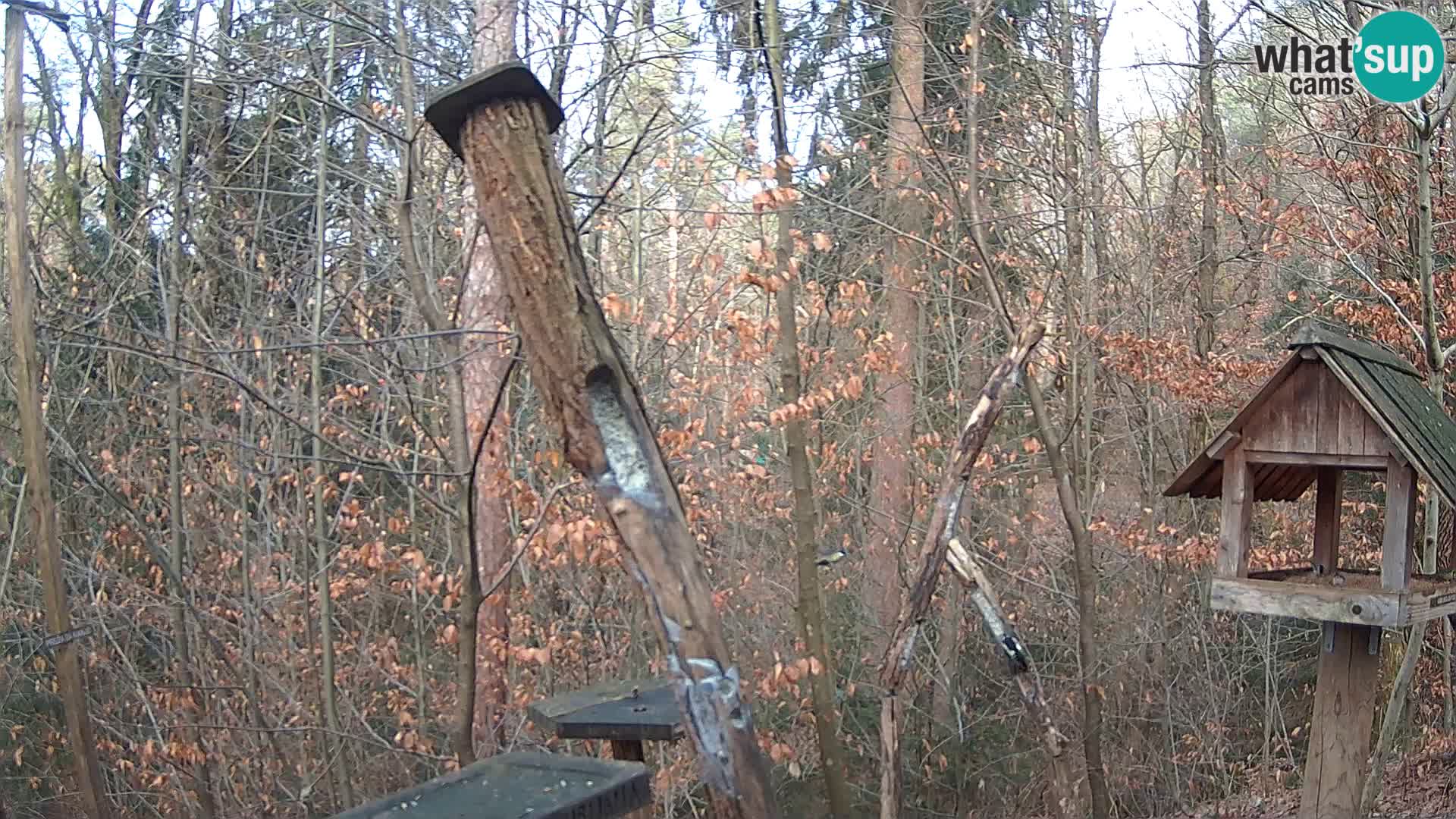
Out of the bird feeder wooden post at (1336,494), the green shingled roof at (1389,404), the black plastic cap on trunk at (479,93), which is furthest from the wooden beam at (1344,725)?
the black plastic cap on trunk at (479,93)

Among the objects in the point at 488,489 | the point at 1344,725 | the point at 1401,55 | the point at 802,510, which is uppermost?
the point at 1401,55

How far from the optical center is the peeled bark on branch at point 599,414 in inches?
120

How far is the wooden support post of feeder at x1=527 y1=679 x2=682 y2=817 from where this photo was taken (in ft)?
13.6

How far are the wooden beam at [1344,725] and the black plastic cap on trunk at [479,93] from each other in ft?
12.3

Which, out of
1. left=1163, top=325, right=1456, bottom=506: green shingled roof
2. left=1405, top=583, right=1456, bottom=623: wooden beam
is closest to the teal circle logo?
left=1163, top=325, right=1456, bottom=506: green shingled roof

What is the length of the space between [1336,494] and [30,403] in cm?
655

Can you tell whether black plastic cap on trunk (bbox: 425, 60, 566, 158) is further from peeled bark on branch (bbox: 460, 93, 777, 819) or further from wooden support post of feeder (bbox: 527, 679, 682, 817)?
wooden support post of feeder (bbox: 527, 679, 682, 817)

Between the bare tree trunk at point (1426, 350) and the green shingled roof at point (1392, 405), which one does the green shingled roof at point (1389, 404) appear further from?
the bare tree trunk at point (1426, 350)

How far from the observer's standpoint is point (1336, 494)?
4883mm

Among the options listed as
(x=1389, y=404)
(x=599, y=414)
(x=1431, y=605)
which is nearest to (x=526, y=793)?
(x=599, y=414)

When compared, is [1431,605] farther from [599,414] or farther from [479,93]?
[479,93]

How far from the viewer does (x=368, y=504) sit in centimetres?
1020

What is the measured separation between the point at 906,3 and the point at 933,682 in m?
5.49

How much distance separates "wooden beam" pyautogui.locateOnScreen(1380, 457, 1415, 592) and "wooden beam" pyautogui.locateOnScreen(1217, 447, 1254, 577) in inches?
19.2
